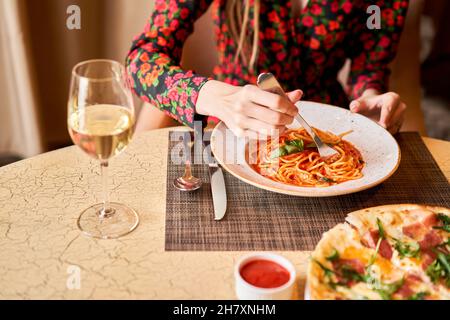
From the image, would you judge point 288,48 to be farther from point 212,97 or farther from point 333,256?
point 333,256

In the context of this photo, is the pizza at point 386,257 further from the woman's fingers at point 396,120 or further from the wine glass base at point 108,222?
the woman's fingers at point 396,120

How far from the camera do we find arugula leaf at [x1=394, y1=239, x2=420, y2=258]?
1.05m

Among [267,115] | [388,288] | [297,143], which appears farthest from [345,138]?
[388,288]

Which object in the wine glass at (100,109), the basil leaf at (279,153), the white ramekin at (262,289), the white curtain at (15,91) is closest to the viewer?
the white ramekin at (262,289)

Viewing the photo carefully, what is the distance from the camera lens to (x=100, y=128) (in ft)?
3.46

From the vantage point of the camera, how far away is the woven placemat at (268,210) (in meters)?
1.17

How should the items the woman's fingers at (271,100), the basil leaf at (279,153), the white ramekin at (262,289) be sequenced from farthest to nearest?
the basil leaf at (279,153), the woman's fingers at (271,100), the white ramekin at (262,289)

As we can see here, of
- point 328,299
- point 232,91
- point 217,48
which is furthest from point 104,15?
point 328,299

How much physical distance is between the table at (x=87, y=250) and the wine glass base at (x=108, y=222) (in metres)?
0.02

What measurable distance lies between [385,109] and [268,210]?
578 millimetres

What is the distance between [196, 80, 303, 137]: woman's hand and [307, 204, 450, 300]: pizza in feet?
1.00

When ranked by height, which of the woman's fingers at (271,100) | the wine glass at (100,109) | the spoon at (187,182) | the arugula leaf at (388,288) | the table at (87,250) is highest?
the wine glass at (100,109)

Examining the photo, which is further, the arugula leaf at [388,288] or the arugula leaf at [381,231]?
the arugula leaf at [381,231]

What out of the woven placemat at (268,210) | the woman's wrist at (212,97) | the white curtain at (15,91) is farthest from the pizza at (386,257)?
the white curtain at (15,91)
